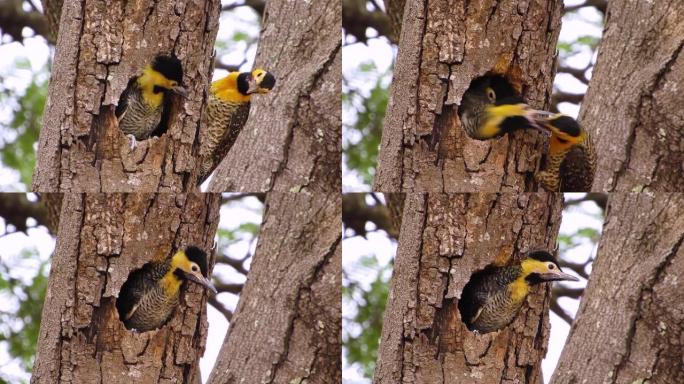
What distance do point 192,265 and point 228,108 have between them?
2.76 ft

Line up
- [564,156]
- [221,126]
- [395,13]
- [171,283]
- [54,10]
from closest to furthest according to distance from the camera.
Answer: [171,283], [564,156], [395,13], [54,10], [221,126]

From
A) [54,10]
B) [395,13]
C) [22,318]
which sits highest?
[395,13]

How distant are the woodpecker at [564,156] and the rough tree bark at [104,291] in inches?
50.6

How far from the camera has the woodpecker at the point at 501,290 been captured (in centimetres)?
363

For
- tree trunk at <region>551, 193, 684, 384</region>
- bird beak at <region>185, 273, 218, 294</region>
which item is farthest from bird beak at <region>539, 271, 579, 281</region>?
bird beak at <region>185, 273, 218, 294</region>

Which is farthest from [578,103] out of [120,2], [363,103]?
[120,2]

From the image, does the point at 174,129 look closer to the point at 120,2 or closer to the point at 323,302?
the point at 120,2

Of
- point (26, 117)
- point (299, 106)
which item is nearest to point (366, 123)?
point (299, 106)

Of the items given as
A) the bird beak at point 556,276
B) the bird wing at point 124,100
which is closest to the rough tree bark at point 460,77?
the bird beak at point 556,276

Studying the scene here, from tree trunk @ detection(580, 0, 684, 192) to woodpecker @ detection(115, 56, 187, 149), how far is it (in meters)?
1.63

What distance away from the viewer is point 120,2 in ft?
11.5

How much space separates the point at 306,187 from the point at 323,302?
1.47 feet

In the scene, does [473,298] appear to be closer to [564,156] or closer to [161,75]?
[564,156]

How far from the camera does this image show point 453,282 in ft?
11.8
